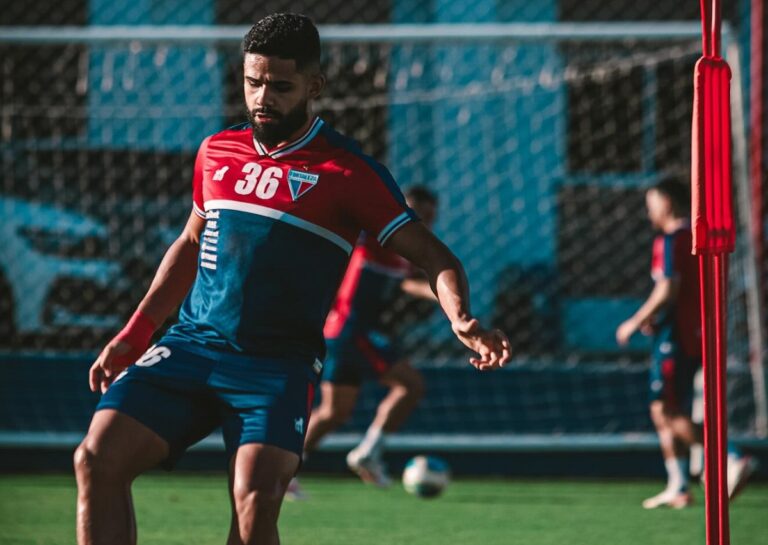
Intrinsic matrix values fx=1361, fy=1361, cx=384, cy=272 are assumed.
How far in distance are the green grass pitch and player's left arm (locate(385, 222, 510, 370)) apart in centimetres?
287

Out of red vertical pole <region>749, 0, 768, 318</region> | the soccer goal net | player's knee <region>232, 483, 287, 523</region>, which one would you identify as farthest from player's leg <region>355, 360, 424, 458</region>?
player's knee <region>232, 483, 287, 523</region>

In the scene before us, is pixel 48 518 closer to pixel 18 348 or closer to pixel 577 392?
pixel 18 348

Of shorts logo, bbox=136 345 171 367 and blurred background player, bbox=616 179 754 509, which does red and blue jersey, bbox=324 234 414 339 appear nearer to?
blurred background player, bbox=616 179 754 509

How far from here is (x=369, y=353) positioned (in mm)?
9109

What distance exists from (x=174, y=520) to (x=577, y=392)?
5.36 m

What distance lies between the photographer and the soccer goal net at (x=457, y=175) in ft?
35.6

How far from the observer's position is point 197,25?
58.4 ft

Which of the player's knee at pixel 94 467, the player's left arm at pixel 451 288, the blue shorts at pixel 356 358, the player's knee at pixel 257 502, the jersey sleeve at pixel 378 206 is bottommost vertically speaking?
the blue shorts at pixel 356 358

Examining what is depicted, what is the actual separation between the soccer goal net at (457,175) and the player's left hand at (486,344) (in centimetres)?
585

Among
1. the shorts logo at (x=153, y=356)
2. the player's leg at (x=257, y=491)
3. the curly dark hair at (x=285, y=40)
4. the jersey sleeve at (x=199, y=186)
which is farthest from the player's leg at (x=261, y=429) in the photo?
the curly dark hair at (x=285, y=40)

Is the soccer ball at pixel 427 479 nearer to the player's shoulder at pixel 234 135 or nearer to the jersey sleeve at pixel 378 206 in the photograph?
the player's shoulder at pixel 234 135

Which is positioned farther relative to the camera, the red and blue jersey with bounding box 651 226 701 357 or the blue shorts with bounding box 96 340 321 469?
the red and blue jersey with bounding box 651 226 701 357

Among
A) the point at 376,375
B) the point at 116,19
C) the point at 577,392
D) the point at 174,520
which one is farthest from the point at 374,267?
the point at 116,19

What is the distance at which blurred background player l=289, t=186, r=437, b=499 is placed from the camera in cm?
900
